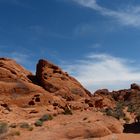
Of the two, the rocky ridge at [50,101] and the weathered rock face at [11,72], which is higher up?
the weathered rock face at [11,72]

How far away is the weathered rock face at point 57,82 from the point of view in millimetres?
57719

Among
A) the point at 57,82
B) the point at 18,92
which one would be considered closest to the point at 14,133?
the point at 18,92

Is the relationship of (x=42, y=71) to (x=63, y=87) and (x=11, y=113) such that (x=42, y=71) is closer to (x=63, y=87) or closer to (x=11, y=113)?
(x=63, y=87)

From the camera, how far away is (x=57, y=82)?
195 feet

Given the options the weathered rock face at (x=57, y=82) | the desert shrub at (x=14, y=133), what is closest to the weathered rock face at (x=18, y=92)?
the weathered rock face at (x=57, y=82)

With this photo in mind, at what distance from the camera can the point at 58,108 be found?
48094mm

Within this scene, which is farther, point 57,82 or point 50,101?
point 57,82

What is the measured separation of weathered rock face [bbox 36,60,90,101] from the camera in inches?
2272

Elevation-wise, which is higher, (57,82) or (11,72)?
(11,72)

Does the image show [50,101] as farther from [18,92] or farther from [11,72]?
[11,72]

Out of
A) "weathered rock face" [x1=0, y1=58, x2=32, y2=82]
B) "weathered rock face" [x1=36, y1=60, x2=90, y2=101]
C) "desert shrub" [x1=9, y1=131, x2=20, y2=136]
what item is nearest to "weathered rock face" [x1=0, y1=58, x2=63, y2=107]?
"weathered rock face" [x1=0, y1=58, x2=32, y2=82]

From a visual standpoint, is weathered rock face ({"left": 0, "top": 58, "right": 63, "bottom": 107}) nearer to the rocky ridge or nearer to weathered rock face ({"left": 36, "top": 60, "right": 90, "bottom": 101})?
the rocky ridge

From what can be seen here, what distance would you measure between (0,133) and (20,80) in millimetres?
27266

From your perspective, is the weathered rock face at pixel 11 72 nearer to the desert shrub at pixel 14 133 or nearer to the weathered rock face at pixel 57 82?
the weathered rock face at pixel 57 82
